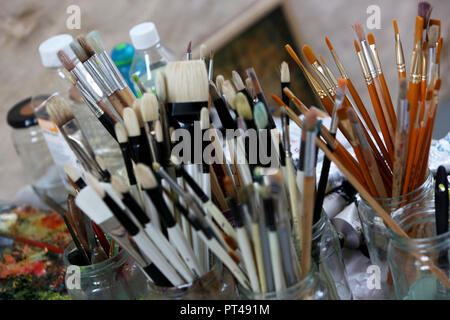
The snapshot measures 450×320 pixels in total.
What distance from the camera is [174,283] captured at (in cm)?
40

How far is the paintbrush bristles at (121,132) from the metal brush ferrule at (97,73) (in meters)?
0.07

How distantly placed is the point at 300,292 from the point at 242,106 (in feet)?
0.48

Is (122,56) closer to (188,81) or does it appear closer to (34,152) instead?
(34,152)

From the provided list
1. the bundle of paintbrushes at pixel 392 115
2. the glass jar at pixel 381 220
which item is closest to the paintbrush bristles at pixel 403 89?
the bundle of paintbrushes at pixel 392 115

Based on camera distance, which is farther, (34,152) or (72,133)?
(34,152)

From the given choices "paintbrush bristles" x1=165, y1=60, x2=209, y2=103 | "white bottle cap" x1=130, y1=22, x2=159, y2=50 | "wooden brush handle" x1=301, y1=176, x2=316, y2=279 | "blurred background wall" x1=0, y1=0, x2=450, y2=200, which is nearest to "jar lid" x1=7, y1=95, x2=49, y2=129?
"white bottle cap" x1=130, y1=22, x2=159, y2=50

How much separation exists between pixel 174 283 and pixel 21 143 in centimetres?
74

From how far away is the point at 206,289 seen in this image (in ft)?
1.35

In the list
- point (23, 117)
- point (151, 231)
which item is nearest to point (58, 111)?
point (151, 231)

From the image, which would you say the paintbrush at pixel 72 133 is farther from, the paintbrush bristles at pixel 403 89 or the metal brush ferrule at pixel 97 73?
the paintbrush bristles at pixel 403 89

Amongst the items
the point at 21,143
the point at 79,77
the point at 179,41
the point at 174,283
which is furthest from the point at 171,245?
the point at 179,41

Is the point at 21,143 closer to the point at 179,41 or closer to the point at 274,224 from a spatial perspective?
the point at 179,41

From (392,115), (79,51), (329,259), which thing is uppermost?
(79,51)

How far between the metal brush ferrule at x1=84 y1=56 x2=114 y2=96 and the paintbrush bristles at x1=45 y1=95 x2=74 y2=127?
0.05 m
